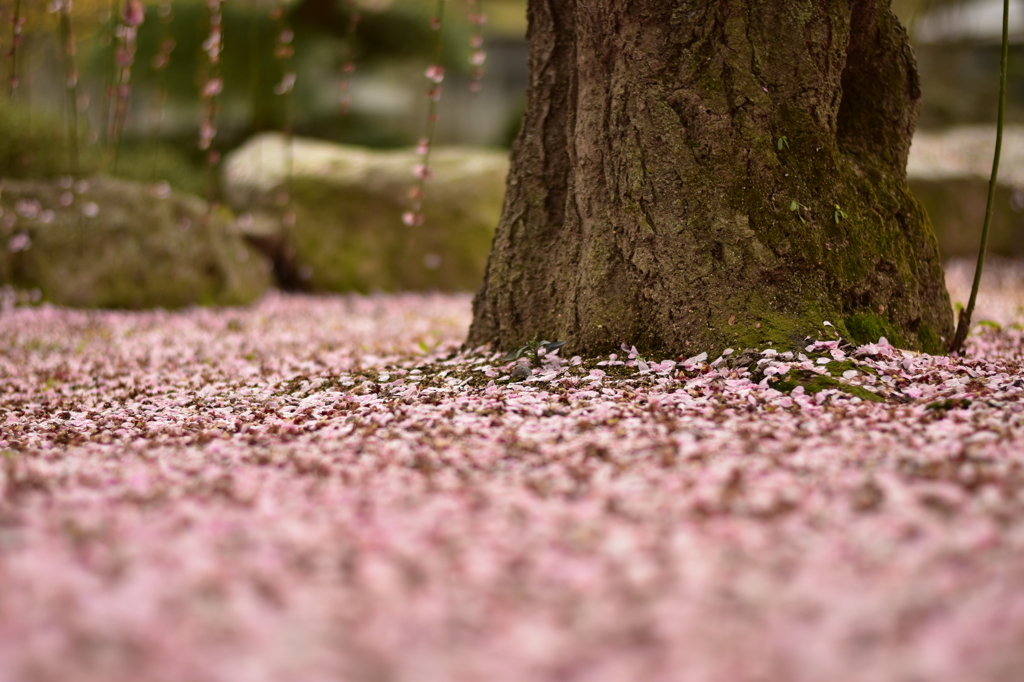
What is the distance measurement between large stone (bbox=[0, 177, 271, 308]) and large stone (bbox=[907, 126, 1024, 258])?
7.13 meters

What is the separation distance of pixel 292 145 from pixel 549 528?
328 inches

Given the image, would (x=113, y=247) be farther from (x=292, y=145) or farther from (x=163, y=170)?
(x=163, y=170)

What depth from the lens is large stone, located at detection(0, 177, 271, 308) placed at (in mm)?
6465

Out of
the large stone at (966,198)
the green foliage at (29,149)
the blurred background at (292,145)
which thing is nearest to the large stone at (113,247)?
the blurred background at (292,145)

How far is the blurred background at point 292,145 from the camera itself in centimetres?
646

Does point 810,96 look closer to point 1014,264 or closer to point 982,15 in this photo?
point 1014,264

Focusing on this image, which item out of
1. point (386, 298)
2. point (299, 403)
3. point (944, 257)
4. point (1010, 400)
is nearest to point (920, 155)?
point (944, 257)

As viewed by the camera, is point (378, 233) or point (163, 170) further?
point (163, 170)

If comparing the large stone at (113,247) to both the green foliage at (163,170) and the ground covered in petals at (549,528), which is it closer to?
the green foliage at (163,170)

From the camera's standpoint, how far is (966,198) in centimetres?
916

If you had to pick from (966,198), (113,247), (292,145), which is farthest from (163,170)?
(966,198)

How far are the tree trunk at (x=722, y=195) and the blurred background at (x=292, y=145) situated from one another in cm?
118

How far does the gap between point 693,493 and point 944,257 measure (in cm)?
846

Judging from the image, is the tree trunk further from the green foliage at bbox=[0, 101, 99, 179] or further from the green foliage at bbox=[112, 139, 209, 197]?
the green foliage at bbox=[112, 139, 209, 197]
